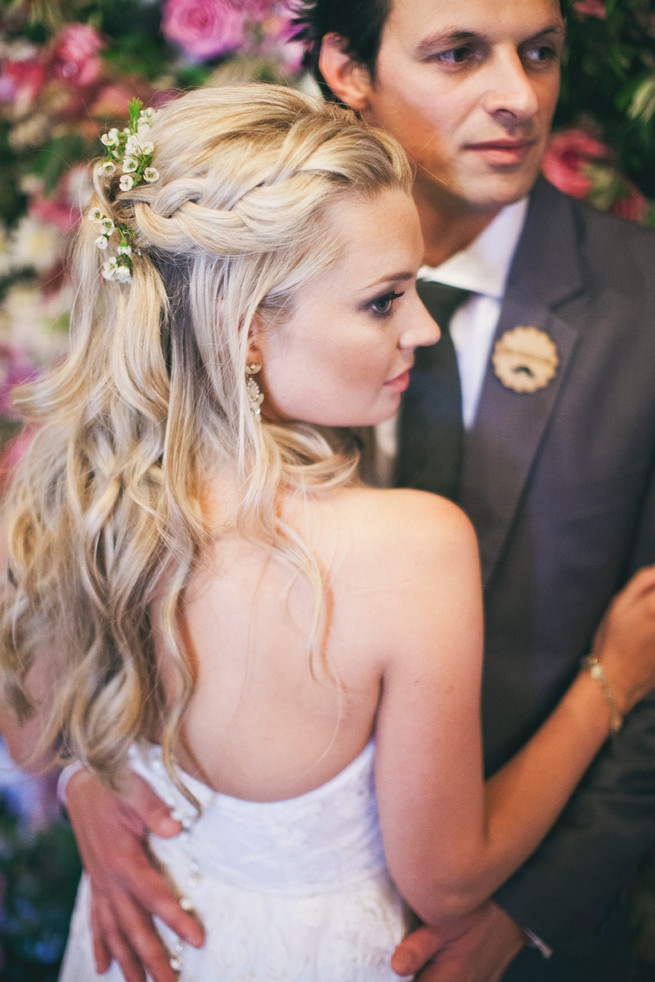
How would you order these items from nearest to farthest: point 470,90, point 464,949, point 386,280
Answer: point 386,280 → point 470,90 → point 464,949

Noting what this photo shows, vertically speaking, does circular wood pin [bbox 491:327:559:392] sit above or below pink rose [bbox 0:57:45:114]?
below

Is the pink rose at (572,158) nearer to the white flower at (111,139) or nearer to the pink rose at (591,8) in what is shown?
the pink rose at (591,8)

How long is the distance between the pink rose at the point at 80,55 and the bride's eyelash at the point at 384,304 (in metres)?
0.84

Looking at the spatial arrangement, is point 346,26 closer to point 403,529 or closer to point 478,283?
point 478,283

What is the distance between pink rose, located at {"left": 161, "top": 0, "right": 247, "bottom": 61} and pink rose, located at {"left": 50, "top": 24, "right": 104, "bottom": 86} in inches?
6.6

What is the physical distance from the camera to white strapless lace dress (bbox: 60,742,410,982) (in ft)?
3.01

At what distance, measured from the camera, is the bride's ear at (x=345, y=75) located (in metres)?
0.95

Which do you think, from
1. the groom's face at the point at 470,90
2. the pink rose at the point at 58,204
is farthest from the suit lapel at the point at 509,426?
the pink rose at the point at 58,204

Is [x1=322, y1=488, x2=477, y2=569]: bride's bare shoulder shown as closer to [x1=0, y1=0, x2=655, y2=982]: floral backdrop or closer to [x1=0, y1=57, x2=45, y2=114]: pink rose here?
[x1=0, y1=0, x2=655, y2=982]: floral backdrop

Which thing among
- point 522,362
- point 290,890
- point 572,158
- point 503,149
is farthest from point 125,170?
point 290,890

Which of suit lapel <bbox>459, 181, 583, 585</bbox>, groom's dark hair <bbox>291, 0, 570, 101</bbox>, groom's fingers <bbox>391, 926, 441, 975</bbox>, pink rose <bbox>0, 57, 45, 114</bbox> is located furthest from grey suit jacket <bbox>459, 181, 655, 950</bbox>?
pink rose <bbox>0, 57, 45, 114</bbox>

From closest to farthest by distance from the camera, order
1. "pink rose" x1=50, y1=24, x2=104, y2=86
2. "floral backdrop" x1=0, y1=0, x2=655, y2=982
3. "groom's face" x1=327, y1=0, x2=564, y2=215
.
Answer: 1. "groom's face" x1=327, y1=0, x2=564, y2=215
2. "floral backdrop" x1=0, y1=0, x2=655, y2=982
3. "pink rose" x1=50, y1=24, x2=104, y2=86

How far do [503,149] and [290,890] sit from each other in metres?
1.02

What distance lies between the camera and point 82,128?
1290 mm
